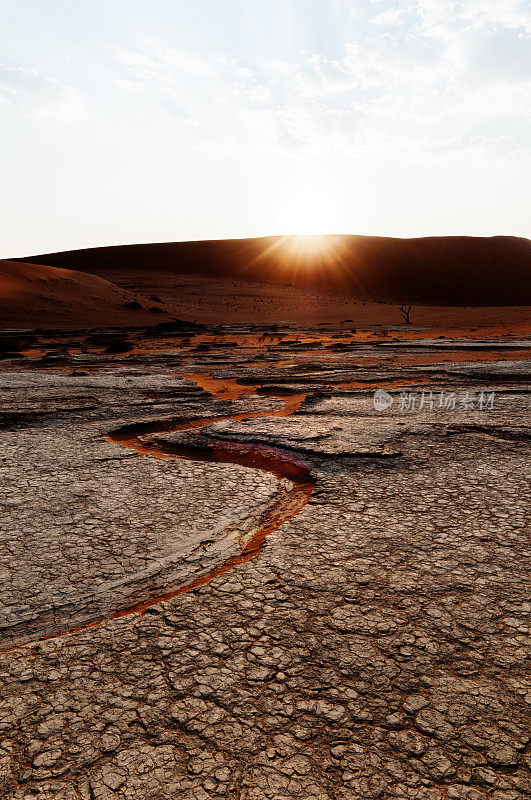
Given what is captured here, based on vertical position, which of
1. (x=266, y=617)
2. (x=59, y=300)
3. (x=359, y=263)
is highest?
(x=359, y=263)

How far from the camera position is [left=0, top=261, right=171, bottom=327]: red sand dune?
27.9 m

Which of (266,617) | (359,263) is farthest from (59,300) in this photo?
(359,263)

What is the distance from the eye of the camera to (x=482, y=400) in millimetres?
7047

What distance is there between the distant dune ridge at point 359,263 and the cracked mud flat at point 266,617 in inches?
2297

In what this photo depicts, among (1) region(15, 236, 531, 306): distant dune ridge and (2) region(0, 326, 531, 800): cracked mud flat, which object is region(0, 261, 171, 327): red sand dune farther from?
(1) region(15, 236, 531, 306): distant dune ridge

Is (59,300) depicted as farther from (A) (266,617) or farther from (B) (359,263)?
(B) (359,263)

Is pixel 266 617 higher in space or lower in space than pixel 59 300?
lower

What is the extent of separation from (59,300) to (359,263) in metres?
53.9

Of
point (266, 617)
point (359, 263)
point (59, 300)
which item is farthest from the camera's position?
point (359, 263)

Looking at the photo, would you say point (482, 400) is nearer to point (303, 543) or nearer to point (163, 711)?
point (303, 543)

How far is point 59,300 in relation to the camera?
31578mm

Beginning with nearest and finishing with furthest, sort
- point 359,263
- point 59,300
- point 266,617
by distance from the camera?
point 266,617, point 59,300, point 359,263

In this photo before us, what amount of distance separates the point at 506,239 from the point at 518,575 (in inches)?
3850

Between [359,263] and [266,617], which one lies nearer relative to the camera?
[266,617]
